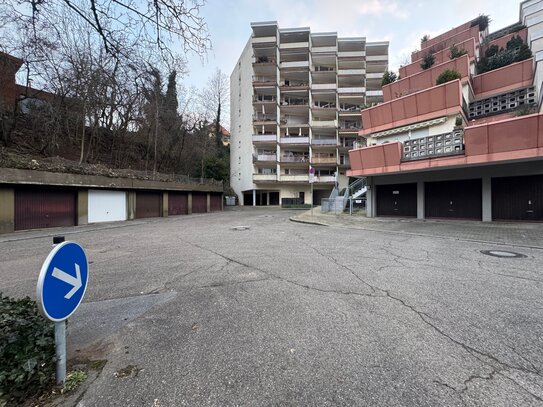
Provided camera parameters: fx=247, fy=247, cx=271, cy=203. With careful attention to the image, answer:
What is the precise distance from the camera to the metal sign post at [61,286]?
1819 millimetres

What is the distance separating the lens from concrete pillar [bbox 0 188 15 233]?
43.6 feet

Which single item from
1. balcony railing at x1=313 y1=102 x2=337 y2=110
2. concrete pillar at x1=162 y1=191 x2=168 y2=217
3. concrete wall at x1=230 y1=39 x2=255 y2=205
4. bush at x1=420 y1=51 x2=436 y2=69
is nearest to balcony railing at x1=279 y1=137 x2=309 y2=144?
concrete wall at x1=230 y1=39 x2=255 y2=205

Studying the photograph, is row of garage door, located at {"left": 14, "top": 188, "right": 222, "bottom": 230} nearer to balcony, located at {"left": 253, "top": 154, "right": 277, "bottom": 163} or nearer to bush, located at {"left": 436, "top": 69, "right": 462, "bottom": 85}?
balcony, located at {"left": 253, "top": 154, "right": 277, "bottom": 163}

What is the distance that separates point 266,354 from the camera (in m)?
2.60

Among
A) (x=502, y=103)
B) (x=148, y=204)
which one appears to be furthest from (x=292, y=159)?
(x=502, y=103)

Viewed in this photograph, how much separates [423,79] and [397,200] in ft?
32.5

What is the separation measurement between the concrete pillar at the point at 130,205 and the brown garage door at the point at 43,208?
14.2 feet

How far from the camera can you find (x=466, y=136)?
40.5 ft

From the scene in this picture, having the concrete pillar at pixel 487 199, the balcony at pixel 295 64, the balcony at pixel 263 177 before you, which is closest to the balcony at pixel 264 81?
the balcony at pixel 295 64

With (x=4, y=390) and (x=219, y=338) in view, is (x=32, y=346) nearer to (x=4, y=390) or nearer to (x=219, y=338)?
(x=4, y=390)

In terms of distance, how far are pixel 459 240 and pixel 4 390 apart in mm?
12398

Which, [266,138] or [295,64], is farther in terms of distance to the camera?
[295,64]

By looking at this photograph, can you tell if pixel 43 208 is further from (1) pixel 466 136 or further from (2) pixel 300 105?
(2) pixel 300 105

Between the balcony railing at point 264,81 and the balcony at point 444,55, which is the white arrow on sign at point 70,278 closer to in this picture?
the balcony at point 444,55
